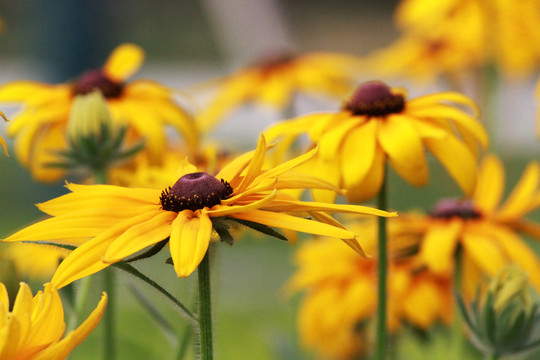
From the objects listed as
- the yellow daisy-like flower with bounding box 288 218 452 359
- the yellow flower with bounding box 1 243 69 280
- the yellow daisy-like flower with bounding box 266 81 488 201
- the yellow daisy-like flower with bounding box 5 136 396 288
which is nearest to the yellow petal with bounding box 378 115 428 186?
the yellow daisy-like flower with bounding box 266 81 488 201

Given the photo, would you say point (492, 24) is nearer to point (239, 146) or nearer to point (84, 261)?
point (84, 261)

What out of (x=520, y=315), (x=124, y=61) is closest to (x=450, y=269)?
(x=520, y=315)

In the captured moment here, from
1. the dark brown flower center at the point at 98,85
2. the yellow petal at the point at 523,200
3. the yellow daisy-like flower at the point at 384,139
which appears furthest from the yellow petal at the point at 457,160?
the dark brown flower center at the point at 98,85

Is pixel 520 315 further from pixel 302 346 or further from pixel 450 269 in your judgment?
pixel 302 346

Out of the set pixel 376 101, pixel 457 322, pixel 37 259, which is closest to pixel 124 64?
pixel 37 259

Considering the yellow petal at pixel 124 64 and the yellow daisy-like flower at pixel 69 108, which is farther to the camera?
the yellow petal at pixel 124 64

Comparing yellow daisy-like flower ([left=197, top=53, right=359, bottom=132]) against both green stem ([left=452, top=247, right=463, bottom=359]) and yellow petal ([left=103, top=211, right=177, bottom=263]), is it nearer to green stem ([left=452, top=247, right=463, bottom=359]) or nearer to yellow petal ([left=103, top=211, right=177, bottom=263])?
green stem ([left=452, top=247, right=463, bottom=359])

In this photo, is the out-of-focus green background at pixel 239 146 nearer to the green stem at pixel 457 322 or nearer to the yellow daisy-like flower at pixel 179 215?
the yellow daisy-like flower at pixel 179 215
